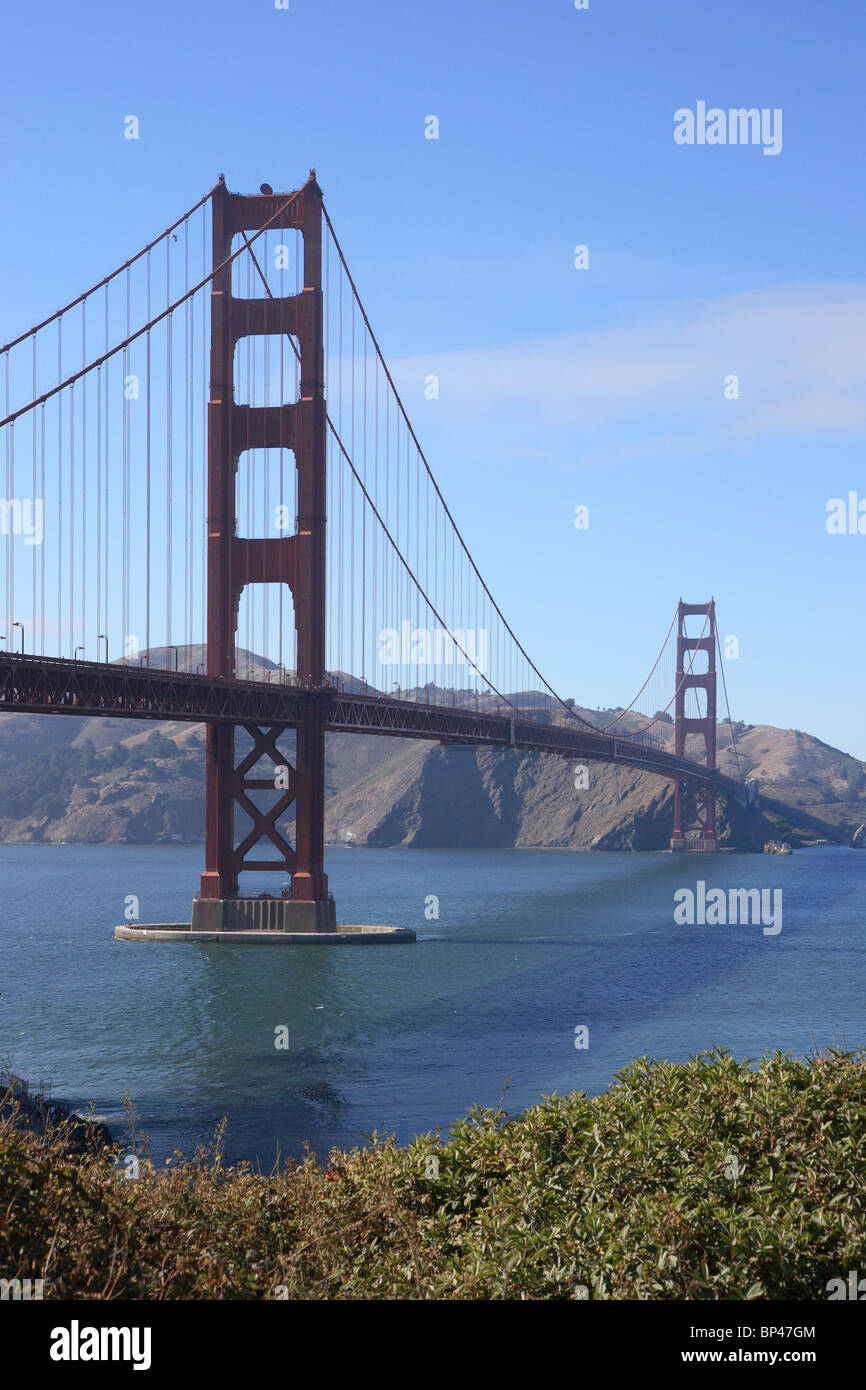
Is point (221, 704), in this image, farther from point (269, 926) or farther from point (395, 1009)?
point (395, 1009)

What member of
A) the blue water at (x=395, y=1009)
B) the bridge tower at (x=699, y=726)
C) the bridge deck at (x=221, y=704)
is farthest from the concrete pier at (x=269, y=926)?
the bridge tower at (x=699, y=726)

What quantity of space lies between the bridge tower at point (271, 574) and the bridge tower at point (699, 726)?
92961 mm

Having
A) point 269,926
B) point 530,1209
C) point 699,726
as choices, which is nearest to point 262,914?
point 269,926

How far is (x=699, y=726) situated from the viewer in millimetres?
159375

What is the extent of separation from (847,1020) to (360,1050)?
13499mm

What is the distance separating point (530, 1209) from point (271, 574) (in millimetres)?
46243

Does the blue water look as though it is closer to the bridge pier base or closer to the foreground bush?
the bridge pier base

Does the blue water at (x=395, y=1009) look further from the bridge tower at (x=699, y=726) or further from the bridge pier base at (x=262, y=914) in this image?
the bridge tower at (x=699, y=726)

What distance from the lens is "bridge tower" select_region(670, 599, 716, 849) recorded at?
151 m

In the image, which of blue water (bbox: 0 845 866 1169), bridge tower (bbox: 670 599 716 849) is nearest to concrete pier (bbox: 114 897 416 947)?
blue water (bbox: 0 845 866 1169)

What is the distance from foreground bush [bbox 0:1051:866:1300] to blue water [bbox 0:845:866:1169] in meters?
Result: 11.1

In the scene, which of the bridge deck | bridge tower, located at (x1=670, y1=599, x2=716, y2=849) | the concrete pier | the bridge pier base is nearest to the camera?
the bridge deck
